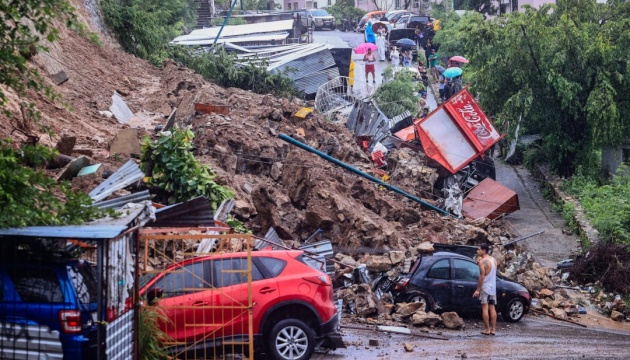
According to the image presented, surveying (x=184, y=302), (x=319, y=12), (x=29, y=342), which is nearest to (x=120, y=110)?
(x=184, y=302)

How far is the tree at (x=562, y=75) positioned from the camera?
25438mm

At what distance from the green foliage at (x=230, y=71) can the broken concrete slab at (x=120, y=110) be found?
9.21 metres

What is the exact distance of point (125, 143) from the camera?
16156 millimetres

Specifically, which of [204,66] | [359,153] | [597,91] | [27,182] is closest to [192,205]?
[27,182]

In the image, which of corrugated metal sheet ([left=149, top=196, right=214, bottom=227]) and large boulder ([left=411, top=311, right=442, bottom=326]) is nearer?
corrugated metal sheet ([left=149, top=196, right=214, bottom=227])

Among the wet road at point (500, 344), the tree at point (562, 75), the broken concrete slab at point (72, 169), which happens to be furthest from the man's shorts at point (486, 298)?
the tree at point (562, 75)

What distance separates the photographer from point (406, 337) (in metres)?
13.4

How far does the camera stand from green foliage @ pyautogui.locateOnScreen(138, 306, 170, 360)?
9.47 meters

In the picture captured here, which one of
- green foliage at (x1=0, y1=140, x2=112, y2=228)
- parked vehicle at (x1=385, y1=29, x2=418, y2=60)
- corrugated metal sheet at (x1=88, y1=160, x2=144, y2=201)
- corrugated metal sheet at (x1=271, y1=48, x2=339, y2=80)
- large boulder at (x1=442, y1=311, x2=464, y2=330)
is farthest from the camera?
parked vehicle at (x1=385, y1=29, x2=418, y2=60)

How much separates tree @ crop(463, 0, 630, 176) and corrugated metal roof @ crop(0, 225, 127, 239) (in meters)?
19.4

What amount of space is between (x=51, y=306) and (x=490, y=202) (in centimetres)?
1694

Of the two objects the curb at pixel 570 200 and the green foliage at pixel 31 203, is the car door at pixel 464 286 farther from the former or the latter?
the green foliage at pixel 31 203

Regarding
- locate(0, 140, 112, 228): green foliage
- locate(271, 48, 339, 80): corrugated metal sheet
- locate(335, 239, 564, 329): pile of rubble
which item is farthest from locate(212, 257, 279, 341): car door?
locate(271, 48, 339, 80): corrugated metal sheet

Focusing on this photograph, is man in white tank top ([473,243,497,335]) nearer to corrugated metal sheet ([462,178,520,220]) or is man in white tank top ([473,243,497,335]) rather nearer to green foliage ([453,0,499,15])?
corrugated metal sheet ([462,178,520,220])
